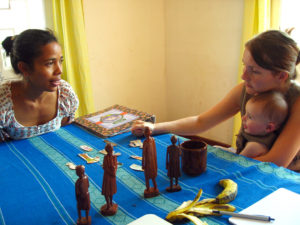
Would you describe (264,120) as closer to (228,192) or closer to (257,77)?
(257,77)

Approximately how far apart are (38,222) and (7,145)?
0.76m

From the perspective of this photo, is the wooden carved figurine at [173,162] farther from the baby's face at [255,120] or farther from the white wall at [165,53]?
the white wall at [165,53]

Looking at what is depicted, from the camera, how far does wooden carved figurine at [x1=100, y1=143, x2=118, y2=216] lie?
2.90 ft

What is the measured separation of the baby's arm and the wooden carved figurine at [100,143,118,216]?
69 cm

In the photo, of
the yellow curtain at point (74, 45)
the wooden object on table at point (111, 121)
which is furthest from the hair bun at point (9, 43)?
the yellow curtain at point (74, 45)

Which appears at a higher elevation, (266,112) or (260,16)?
(260,16)

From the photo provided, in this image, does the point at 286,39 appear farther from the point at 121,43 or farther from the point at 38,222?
the point at 121,43

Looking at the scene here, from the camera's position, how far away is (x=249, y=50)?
54.0 inches

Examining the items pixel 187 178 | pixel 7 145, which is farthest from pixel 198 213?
pixel 7 145

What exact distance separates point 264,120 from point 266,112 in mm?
41

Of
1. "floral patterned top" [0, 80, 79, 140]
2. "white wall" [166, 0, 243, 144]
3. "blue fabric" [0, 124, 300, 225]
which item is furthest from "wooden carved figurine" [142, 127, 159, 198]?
"white wall" [166, 0, 243, 144]

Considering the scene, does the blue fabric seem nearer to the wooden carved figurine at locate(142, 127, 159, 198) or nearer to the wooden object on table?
the wooden carved figurine at locate(142, 127, 159, 198)

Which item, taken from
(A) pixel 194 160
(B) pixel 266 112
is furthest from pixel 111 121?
(B) pixel 266 112

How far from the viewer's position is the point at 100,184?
110cm
